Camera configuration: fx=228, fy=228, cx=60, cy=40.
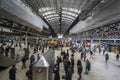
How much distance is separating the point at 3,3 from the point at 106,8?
1412cm

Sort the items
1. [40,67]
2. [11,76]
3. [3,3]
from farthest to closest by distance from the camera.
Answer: [3,3]
[11,76]
[40,67]

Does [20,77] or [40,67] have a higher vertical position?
[40,67]

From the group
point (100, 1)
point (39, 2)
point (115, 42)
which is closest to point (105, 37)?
point (115, 42)

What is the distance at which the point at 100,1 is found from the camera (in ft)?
112

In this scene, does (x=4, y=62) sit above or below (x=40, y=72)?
below

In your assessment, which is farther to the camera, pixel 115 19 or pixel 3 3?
pixel 115 19

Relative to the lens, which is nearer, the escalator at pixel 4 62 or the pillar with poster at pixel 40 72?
the pillar with poster at pixel 40 72

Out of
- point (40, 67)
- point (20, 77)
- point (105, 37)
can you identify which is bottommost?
point (20, 77)

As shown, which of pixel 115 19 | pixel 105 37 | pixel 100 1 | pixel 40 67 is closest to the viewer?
pixel 40 67

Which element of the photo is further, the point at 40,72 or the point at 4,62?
the point at 4,62

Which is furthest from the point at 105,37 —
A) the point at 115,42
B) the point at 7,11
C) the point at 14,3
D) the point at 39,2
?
the point at 7,11

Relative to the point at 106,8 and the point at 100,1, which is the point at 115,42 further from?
the point at 106,8

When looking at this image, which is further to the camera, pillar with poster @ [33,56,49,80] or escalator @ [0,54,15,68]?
escalator @ [0,54,15,68]

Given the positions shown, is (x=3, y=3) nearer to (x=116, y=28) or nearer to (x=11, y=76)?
(x=11, y=76)
